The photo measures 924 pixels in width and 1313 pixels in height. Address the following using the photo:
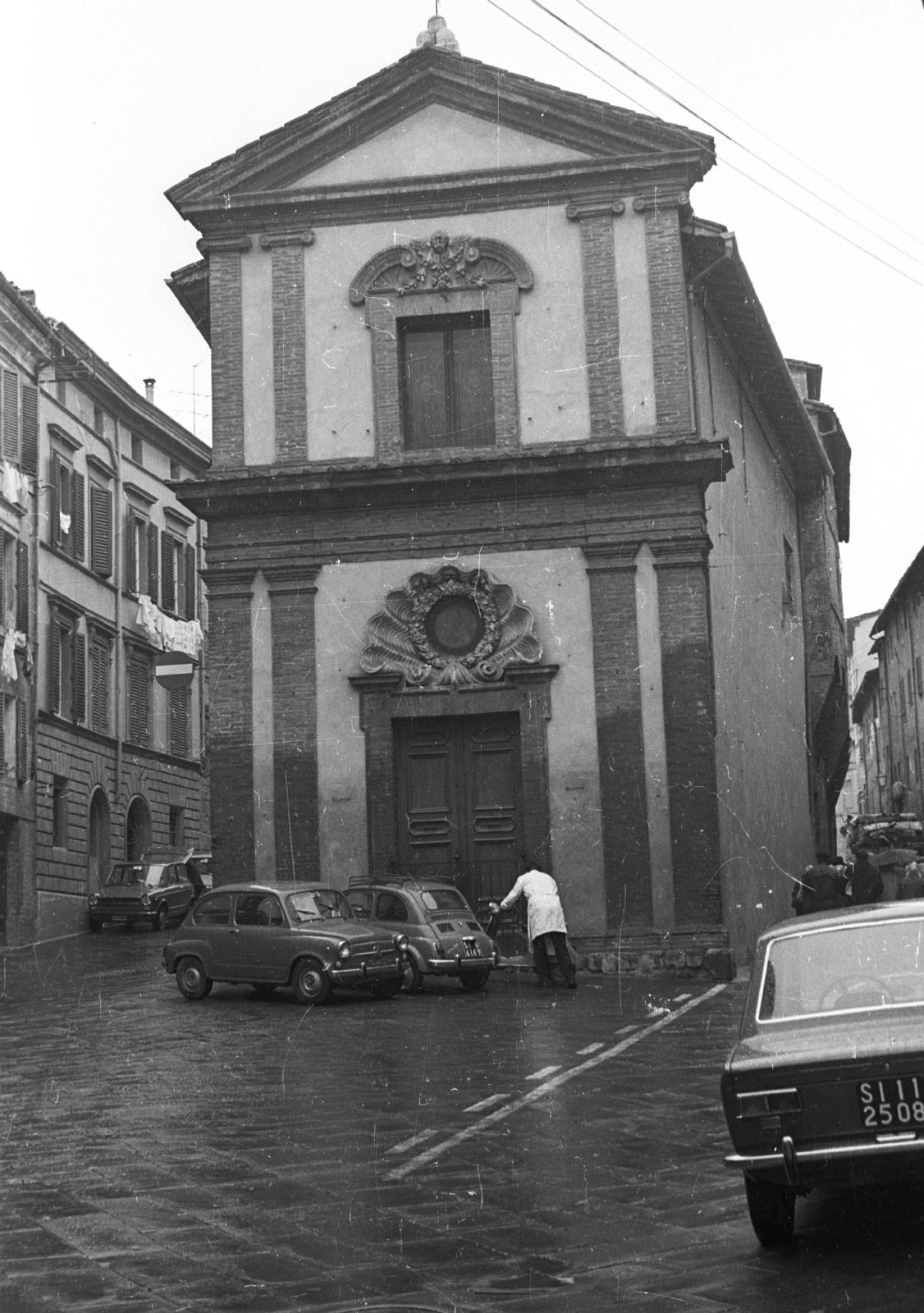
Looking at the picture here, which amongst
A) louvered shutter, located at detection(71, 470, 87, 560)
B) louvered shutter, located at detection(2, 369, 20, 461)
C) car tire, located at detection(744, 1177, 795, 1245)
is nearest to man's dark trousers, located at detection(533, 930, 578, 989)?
car tire, located at detection(744, 1177, 795, 1245)

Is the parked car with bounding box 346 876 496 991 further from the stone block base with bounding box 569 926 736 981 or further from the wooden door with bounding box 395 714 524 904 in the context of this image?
the wooden door with bounding box 395 714 524 904

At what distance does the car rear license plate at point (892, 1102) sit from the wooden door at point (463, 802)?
15610 mm

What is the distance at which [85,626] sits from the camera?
41.7m

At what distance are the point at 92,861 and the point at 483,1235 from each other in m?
35.0

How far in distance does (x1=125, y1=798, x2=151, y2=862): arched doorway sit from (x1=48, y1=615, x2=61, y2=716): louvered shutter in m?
5.53

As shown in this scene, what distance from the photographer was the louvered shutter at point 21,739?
122ft

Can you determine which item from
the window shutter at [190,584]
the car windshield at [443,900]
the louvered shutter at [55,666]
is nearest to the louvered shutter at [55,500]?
the louvered shutter at [55,666]

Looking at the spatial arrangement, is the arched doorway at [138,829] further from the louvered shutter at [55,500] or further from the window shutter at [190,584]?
the louvered shutter at [55,500]

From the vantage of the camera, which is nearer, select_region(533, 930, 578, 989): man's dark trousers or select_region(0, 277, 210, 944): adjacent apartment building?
select_region(533, 930, 578, 989): man's dark trousers

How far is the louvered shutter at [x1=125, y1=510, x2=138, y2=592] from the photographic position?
146ft

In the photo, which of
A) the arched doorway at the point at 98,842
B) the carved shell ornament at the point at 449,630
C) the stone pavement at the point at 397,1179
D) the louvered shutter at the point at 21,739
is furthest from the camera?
the arched doorway at the point at 98,842

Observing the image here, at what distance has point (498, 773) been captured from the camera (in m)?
23.1

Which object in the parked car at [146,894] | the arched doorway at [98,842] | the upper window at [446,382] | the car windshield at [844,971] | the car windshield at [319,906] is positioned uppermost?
the upper window at [446,382]

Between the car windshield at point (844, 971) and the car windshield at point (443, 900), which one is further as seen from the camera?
the car windshield at point (443, 900)
